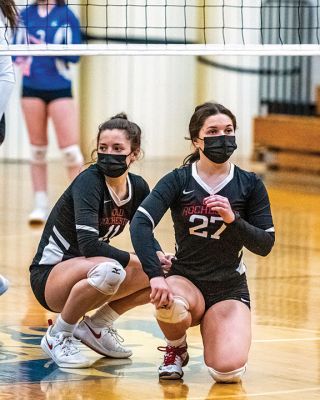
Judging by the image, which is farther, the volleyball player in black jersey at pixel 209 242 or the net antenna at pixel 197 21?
the net antenna at pixel 197 21

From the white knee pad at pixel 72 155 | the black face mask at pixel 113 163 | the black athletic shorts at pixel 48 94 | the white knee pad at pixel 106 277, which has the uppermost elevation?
the black athletic shorts at pixel 48 94

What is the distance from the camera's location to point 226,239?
5.10 m

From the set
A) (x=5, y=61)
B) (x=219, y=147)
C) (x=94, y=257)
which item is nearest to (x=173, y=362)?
(x=94, y=257)

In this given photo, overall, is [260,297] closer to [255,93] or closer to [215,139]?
[215,139]

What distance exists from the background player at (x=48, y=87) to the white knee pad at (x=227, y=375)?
15.6ft

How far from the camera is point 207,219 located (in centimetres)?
507

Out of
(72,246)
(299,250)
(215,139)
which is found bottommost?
(299,250)

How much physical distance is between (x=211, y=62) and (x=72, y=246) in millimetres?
9564

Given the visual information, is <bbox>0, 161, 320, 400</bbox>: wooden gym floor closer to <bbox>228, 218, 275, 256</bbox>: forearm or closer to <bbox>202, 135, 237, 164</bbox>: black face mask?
<bbox>228, 218, 275, 256</bbox>: forearm

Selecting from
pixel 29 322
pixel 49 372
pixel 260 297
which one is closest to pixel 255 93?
pixel 260 297

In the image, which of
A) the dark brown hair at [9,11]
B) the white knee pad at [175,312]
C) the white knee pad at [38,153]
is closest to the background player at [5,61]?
the dark brown hair at [9,11]

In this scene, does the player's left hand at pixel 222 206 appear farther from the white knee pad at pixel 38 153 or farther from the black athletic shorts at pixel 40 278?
the white knee pad at pixel 38 153

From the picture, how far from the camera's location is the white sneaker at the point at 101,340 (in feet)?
17.6

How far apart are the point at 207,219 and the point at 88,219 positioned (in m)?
0.53
